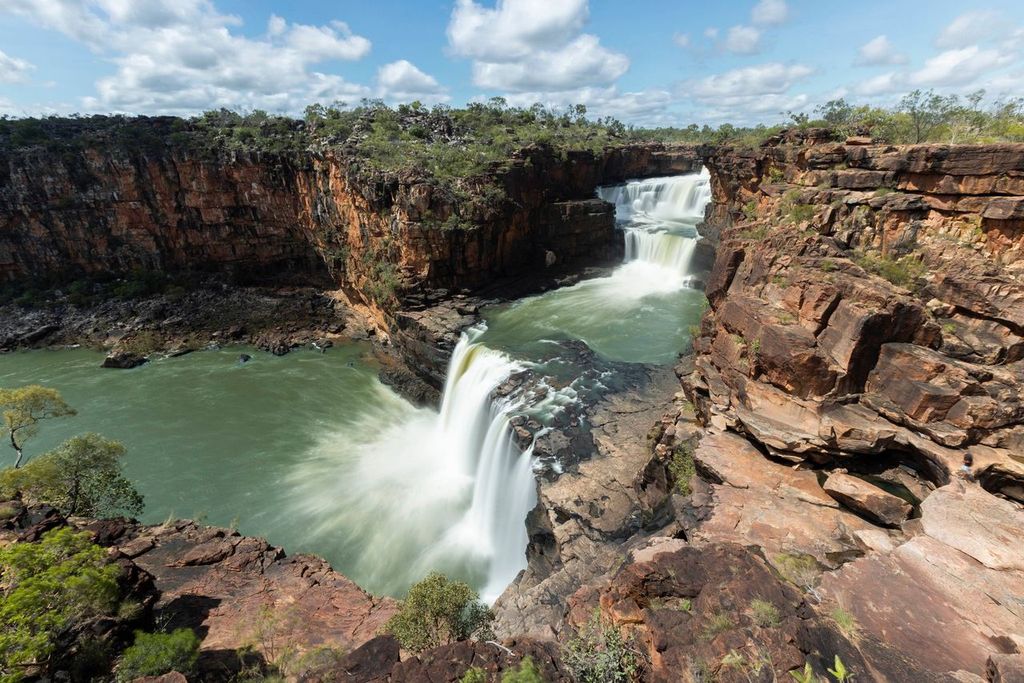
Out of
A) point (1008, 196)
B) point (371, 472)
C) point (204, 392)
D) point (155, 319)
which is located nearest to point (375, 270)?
point (204, 392)

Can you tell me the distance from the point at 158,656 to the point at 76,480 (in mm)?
8502

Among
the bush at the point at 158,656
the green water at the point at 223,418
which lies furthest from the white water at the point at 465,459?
the bush at the point at 158,656

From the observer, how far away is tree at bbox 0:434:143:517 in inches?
496

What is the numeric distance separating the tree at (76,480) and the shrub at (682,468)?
15642mm

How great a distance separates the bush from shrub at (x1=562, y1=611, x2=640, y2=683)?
6.29m

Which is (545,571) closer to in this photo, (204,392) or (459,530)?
(459,530)

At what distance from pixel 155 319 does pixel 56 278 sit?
10.5 m

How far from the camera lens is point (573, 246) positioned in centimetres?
3316

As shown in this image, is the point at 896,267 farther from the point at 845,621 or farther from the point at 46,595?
the point at 46,595

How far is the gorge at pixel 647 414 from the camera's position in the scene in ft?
23.0

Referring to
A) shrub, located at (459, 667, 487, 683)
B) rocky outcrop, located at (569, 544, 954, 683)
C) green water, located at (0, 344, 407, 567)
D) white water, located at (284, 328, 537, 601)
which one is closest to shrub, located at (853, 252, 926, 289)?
rocky outcrop, located at (569, 544, 954, 683)

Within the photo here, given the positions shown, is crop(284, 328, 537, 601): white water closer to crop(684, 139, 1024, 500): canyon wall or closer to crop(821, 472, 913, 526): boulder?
crop(684, 139, 1024, 500): canyon wall

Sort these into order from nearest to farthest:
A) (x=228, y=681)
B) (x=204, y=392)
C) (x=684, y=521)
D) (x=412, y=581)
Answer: (x=228, y=681) → (x=684, y=521) → (x=412, y=581) → (x=204, y=392)

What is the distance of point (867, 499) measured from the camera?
339 inches
